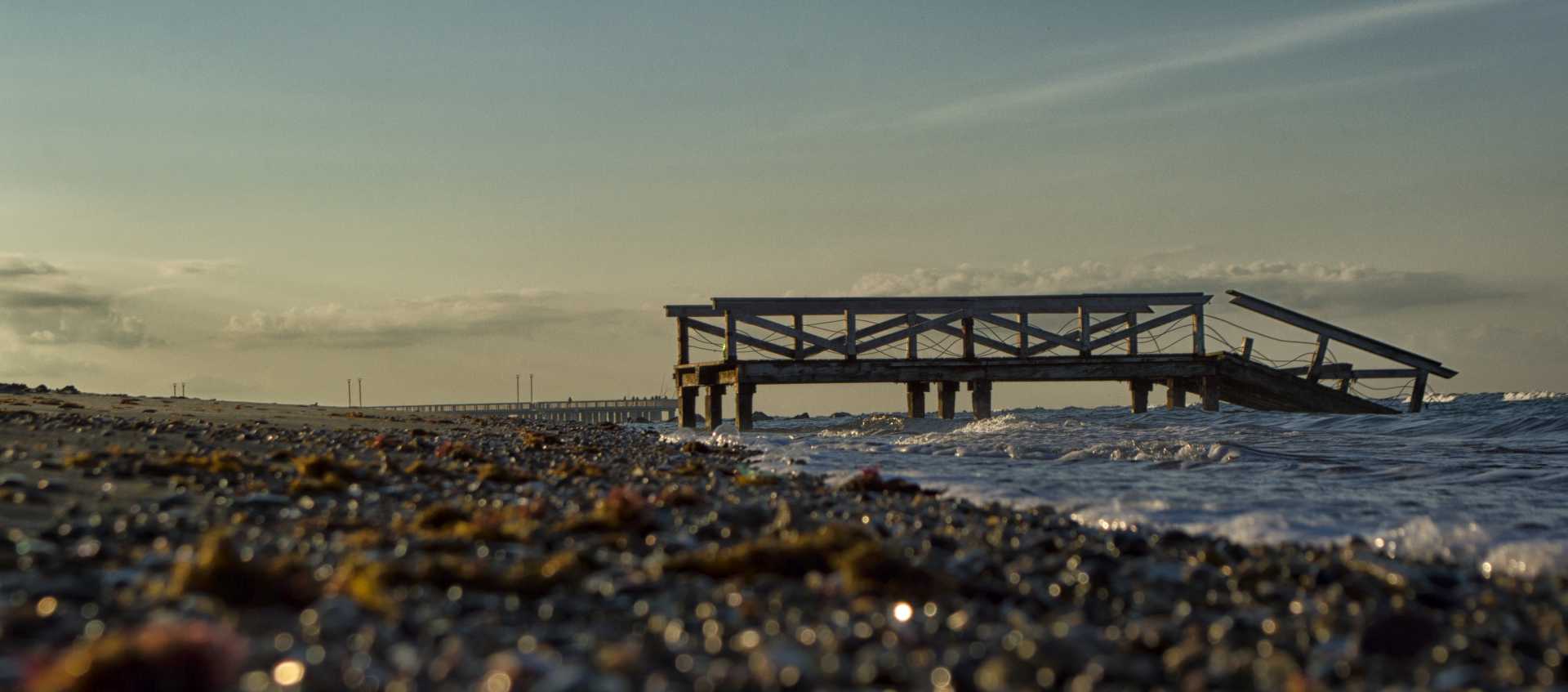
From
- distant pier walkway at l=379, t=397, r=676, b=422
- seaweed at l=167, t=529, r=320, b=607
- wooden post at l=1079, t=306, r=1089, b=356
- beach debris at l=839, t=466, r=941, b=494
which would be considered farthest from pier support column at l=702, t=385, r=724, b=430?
distant pier walkway at l=379, t=397, r=676, b=422

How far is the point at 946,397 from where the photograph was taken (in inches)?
1134

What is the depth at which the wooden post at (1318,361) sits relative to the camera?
28.3 metres

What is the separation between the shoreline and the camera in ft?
13.7


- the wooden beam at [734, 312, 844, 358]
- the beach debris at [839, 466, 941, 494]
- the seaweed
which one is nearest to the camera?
the seaweed

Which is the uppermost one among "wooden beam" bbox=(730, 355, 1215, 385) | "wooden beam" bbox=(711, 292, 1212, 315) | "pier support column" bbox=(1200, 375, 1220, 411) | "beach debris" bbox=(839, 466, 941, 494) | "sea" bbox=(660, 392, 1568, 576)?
"wooden beam" bbox=(711, 292, 1212, 315)

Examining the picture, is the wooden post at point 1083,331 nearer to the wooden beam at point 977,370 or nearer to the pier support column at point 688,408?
the wooden beam at point 977,370

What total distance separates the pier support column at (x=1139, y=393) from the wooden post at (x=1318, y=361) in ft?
12.1

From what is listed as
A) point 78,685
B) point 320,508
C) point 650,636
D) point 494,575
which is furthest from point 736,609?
point 320,508

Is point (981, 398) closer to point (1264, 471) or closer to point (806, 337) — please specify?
point (806, 337)

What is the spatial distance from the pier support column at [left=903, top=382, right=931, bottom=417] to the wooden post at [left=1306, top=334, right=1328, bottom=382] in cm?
914

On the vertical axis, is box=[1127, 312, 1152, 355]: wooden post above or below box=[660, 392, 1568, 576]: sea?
above

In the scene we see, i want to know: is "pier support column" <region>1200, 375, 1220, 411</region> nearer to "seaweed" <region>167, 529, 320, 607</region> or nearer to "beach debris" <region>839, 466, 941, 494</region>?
"beach debris" <region>839, 466, 941, 494</region>

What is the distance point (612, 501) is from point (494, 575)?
2.69 meters

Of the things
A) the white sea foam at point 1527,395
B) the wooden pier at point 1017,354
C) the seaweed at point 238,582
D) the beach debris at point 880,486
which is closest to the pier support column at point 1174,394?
the wooden pier at point 1017,354
